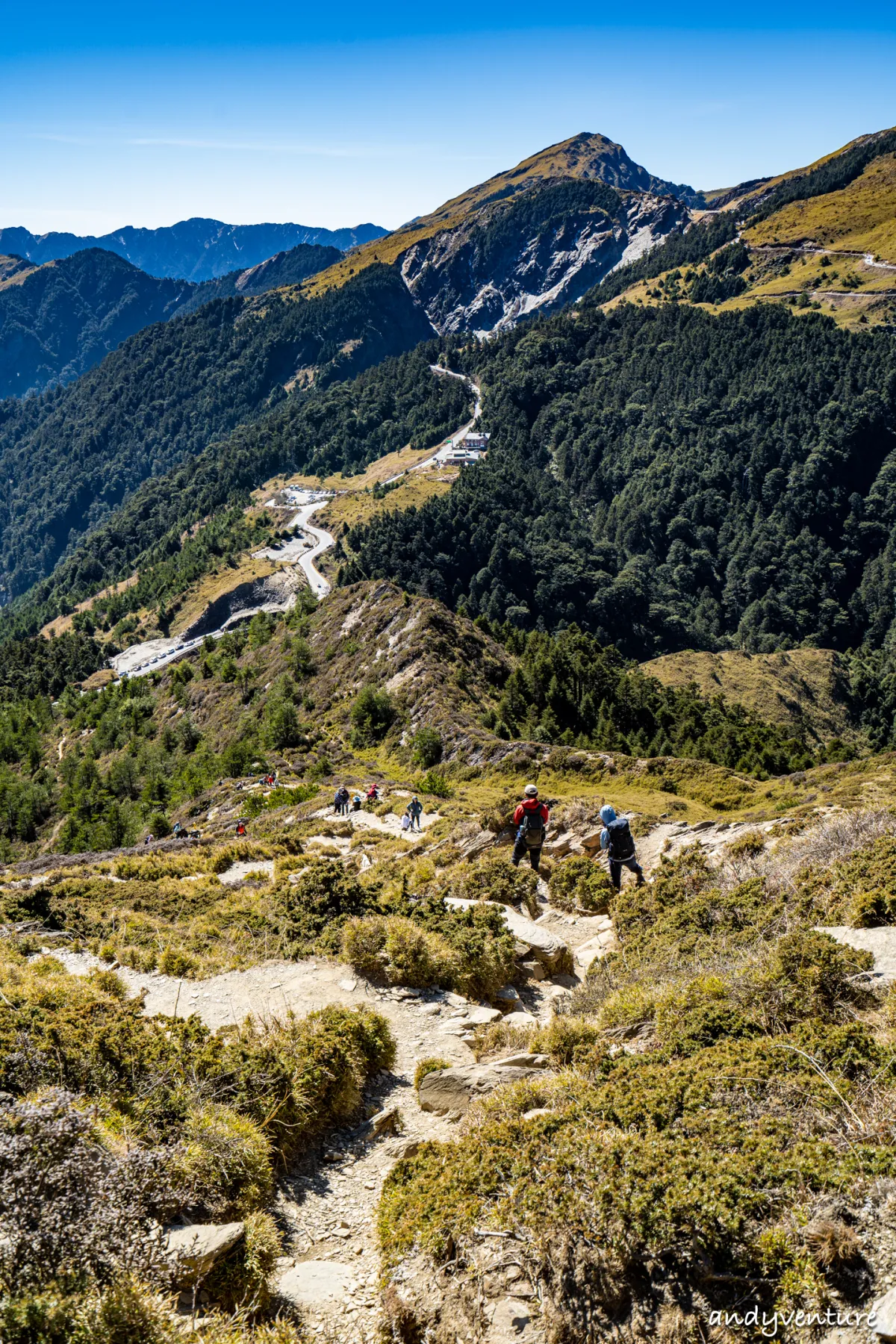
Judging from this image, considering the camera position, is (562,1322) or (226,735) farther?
(226,735)

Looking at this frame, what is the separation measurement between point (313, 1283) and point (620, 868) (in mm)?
11707

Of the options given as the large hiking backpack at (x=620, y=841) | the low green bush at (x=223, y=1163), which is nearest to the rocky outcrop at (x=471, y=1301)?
the low green bush at (x=223, y=1163)

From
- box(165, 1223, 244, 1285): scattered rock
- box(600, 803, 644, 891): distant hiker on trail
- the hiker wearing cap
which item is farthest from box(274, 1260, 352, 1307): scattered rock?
the hiker wearing cap

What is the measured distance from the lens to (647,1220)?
260 inches

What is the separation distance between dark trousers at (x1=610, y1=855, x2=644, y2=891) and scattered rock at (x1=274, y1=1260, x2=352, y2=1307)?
433 inches

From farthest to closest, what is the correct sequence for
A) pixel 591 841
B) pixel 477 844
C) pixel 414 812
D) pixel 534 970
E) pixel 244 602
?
pixel 244 602 → pixel 414 812 → pixel 477 844 → pixel 591 841 → pixel 534 970

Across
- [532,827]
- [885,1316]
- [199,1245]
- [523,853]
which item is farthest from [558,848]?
[885,1316]

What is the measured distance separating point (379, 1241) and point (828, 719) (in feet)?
432

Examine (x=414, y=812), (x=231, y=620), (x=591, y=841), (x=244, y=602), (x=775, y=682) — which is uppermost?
(x=591, y=841)

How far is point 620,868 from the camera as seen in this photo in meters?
18.2

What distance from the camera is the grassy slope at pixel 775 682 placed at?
11881cm

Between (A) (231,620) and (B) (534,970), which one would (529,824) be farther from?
(A) (231,620)

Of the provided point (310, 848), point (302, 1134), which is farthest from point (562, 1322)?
point (310, 848)

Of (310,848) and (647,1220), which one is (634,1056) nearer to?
(647,1220)
